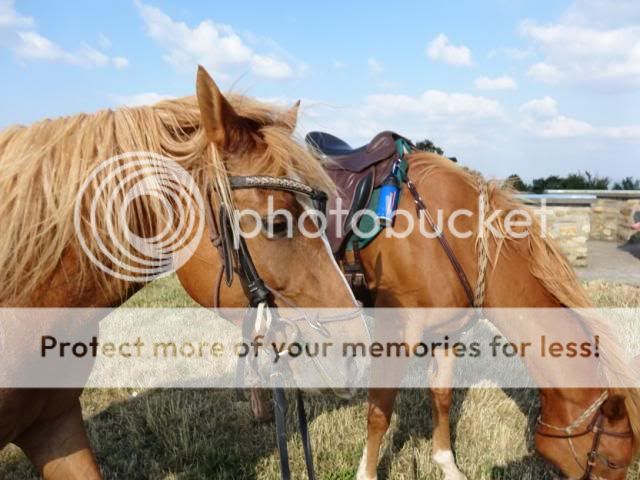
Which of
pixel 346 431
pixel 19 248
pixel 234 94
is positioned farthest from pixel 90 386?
pixel 234 94

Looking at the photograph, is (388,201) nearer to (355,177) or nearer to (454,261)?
(355,177)

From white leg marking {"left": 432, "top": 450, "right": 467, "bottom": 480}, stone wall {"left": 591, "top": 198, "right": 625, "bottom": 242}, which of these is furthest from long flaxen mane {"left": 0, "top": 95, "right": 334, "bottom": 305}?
stone wall {"left": 591, "top": 198, "right": 625, "bottom": 242}

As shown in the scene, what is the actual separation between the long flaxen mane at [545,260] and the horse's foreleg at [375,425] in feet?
3.41

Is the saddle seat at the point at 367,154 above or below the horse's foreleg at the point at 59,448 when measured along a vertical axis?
above

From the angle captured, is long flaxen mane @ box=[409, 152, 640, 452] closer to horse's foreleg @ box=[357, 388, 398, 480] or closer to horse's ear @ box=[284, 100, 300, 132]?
horse's foreleg @ box=[357, 388, 398, 480]

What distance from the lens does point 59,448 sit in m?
1.84

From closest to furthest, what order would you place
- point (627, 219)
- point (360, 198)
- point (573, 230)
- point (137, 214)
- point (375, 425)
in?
point (137, 214), point (360, 198), point (375, 425), point (573, 230), point (627, 219)

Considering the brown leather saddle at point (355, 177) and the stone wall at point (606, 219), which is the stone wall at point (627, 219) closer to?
the stone wall at point (606, 219)

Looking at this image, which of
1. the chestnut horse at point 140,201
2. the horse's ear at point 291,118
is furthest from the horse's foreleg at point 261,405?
the horse's ear at point 291,118

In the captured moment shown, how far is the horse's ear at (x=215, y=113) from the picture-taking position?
1.45 meters

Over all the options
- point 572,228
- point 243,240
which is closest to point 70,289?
point 243,240

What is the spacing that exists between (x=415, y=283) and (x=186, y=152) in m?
1.64

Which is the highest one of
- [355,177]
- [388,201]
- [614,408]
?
[355,177]

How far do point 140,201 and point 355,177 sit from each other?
62.1 inches
